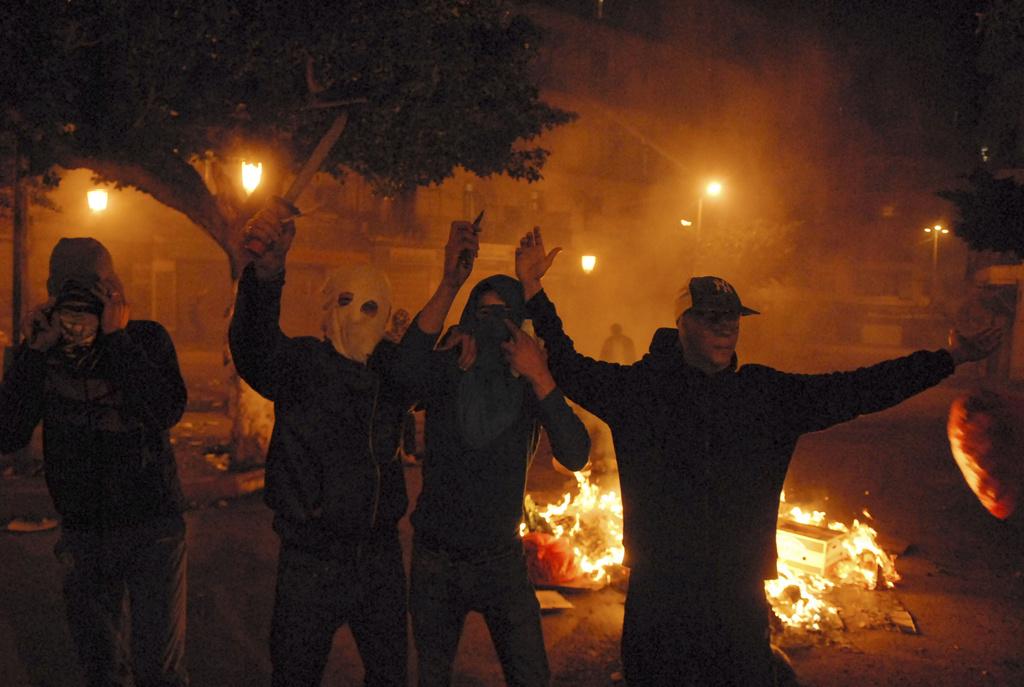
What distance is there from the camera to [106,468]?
10.5ft

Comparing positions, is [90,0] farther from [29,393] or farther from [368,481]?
[368,481]

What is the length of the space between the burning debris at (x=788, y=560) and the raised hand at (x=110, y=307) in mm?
3576

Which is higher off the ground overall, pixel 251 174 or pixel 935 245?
pixel 935 245

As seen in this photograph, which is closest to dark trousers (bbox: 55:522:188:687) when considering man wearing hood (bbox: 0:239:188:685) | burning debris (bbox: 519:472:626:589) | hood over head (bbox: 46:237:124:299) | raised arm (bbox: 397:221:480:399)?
man wearing hood (bbox: 0:239:188:685)

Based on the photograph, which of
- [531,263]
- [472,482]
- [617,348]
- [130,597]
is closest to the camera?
[472,482]

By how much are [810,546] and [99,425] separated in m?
5.47

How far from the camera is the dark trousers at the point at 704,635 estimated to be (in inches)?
102

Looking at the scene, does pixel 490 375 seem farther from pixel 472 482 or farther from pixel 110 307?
pixel 110 307

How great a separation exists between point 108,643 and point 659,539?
2428mm

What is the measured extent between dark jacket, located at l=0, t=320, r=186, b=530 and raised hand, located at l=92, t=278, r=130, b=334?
0.15ft

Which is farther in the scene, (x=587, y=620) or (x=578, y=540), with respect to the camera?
(x=578, y=540)

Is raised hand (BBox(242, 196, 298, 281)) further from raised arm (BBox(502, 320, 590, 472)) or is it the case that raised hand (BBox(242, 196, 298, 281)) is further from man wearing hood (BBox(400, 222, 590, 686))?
raised arm (BBox(502, 320, 590, 472))

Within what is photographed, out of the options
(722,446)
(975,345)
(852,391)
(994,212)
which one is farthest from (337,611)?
(994,212)

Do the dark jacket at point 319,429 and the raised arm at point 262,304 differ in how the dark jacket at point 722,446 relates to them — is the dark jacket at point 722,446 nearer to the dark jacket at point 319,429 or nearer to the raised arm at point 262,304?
the dark jacket at point 319,429
